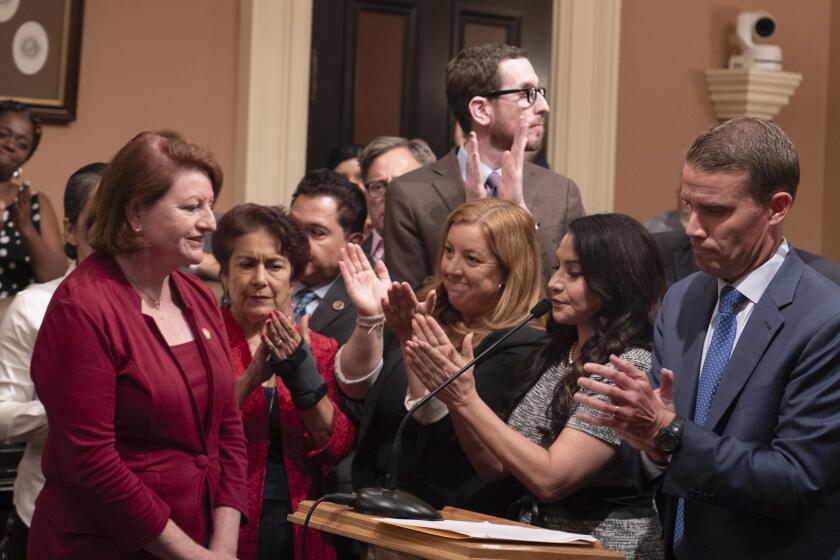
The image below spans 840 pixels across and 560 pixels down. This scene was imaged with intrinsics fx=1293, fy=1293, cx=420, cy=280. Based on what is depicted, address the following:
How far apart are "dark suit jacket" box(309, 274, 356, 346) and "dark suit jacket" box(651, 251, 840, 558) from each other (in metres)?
1.48

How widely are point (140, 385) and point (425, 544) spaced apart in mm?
631

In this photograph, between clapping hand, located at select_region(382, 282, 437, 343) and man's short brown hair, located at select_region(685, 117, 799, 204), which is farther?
clapping hand, located at select_region(382, 282, 437, 343)

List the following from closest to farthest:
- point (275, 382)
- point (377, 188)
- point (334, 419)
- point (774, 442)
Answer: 1. point (774, 442)
2. point (334, 419)
3. point (275, 382)
4. point (377, 188)

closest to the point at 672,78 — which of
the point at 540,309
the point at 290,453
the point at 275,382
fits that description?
the point at 275,382

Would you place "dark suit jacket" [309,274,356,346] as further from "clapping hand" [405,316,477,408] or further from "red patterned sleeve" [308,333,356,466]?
"clapping hand" [405,316,477,408]

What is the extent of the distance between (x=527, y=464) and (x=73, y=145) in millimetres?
3464

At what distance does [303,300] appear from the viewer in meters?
3.96

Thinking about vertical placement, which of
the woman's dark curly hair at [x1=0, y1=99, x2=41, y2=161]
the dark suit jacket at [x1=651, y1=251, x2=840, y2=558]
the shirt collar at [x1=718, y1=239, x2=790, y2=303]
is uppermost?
the woman's dark curly hair at [x1=0, y1=99, x2=41, y2=161]

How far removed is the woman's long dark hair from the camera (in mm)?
2805

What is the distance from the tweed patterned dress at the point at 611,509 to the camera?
268cm

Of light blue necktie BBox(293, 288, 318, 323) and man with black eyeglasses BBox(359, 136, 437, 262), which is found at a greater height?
man with black eyeglasses BBox(359, 136, 437, 262)

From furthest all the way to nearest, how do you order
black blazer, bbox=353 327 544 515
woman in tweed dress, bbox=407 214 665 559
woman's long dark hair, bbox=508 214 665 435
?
1. black blazer, bbox=353 327 544 515
2. woman's long dark hair, bbox=508 214 665 435
3. woman in tweed dress, bbox=407 214 665 559

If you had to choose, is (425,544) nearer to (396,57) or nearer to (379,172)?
(379,172)

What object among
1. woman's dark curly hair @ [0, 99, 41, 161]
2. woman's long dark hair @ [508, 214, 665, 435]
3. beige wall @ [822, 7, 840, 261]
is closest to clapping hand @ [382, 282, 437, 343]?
woman's long dark hair @ [508, 214, 665, 435]
